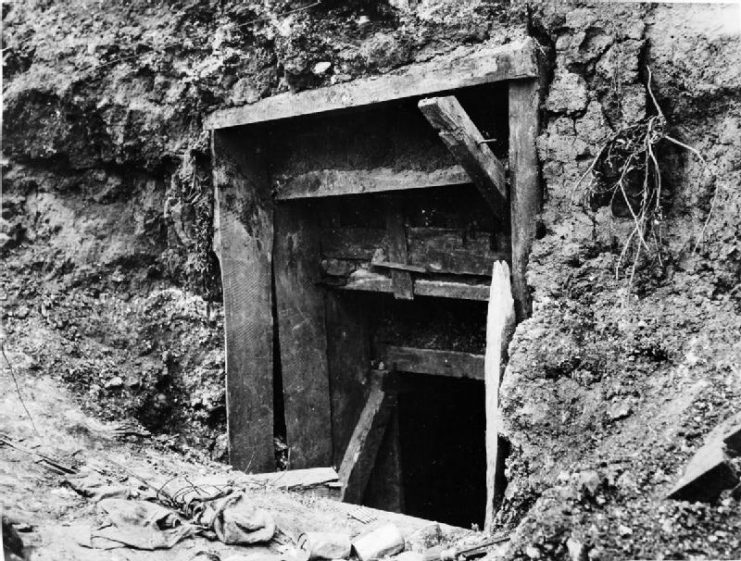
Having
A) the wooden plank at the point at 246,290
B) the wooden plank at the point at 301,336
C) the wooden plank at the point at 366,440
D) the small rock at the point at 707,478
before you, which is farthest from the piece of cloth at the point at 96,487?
the small rock at the point at 707,478

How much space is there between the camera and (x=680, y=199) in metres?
3.00

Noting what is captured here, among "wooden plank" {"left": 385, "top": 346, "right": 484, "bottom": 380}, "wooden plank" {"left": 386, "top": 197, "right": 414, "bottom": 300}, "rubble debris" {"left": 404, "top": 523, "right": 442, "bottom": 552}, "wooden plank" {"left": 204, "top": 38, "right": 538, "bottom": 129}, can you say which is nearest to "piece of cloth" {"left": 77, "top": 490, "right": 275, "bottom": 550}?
"rubble debris" {"left": 404, "top": 523, "right": 442, "bottom": 552}

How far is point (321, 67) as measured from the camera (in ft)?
12.5

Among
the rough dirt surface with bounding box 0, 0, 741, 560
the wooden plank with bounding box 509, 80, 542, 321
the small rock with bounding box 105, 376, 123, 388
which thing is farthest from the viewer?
the small rock with bounding box 105, 376, 123, 388

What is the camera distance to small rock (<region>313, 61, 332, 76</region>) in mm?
3801

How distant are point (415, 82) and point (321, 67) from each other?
0.61m

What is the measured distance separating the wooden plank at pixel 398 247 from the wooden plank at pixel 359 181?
0.61ft

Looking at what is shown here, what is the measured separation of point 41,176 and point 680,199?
4100mm

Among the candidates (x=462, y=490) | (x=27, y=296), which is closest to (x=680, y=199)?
(x=462, y=490)

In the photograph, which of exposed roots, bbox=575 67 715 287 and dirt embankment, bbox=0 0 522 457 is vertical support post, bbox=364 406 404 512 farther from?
exposed roots, bbox=575 67 715 287

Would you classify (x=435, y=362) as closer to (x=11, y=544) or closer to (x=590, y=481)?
(x=590, y=481)

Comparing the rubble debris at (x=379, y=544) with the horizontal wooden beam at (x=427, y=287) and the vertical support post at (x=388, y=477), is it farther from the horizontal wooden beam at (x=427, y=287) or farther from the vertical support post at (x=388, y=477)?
the vertical support post at (x=388, y=477)

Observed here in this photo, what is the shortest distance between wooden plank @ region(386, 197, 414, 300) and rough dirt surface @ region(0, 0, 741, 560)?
0.89m

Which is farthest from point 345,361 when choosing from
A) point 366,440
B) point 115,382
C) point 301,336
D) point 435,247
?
point 115,382
